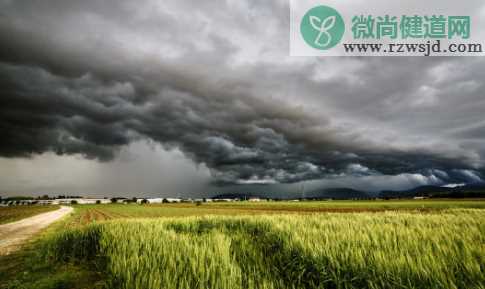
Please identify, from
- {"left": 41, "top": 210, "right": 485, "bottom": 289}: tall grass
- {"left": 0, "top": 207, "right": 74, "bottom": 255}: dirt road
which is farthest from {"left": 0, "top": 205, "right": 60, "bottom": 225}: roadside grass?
{"left": 41, "top": 210, "right": 485, "bottom": 289}: tall grass

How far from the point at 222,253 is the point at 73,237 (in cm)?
827

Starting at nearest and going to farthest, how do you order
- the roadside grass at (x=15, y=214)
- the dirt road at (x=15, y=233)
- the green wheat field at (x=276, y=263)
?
the green wheat field at (x=276, y=263), the dirt road at (x=15, y=233), the roadside grass at (x=15, y=214)

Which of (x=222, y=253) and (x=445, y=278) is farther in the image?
(x=222, y=253)

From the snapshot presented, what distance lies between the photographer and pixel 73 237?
10766mm

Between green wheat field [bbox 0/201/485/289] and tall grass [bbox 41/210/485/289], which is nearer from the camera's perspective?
tall grass [bbox 41/210/485/289]

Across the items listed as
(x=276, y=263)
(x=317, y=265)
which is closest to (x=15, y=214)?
(x=276, y=263)

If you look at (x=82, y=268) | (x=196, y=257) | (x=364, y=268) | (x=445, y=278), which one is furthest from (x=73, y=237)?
(x=445, y=278)

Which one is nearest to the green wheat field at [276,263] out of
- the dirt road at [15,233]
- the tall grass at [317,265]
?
the tall grass at [317,265]

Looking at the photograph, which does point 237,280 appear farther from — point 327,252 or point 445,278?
point 445,278

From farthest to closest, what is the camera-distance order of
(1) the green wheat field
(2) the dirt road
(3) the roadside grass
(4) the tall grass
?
1. (3) the roadside grass
2. (2) the dirt road
3. (1) the green wheat field
4. (4) the tall grass

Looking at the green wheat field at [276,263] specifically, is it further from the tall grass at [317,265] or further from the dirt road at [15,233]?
the dirt road at [15,233]

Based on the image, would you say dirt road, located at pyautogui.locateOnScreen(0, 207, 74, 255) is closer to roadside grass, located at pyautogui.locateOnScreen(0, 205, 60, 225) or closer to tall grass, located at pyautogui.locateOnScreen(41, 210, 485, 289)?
roadside grass, located at pyautogui.locateOnScreen(0, 205, 60, 225)

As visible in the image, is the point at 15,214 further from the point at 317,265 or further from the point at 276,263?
the point at 317,265

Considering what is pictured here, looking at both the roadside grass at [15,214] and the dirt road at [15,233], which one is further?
the roadside grass at [15,214]
